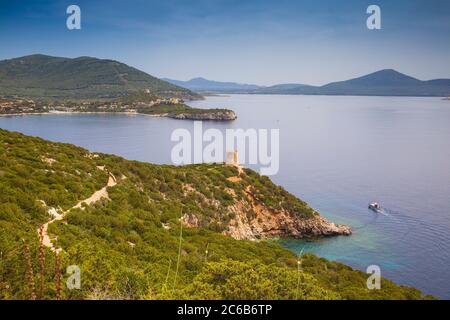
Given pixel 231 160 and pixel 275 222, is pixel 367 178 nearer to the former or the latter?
pixel 231 160

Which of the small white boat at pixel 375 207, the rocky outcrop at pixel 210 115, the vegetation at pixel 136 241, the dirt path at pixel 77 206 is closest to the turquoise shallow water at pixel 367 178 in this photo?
the small white boat at pixel 375 207

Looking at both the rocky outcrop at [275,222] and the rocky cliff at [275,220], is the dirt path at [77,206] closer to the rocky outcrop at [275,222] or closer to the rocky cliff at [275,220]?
the rocky outcrop at [275,222]

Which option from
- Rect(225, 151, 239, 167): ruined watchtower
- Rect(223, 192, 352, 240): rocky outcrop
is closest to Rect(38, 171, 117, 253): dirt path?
Rect(223, 192, 352, 240): rocky outcrop

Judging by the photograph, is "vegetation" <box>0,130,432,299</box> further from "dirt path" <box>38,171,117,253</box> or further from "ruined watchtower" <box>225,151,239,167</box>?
"ruined watchtower" <box>225,151,239,167</box>

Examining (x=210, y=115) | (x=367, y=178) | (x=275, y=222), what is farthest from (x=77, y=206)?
(x=210, y=115)
